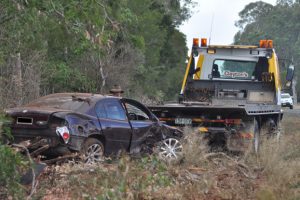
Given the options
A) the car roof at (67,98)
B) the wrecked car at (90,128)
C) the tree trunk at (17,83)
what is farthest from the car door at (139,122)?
the tree trunk at (17,83)

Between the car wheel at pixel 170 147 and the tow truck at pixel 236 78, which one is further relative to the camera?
the tow truck at pixel 236 78

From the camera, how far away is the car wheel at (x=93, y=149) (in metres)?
9.77

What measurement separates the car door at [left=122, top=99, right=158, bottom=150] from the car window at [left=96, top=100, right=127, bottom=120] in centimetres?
20

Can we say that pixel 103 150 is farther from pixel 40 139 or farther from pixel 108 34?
pixel 108 34

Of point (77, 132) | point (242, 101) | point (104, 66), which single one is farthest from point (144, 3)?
point (77, 132)

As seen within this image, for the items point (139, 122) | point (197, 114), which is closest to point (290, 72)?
point (197, 114)

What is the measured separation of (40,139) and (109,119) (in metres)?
1.60

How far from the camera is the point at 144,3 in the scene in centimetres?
3066

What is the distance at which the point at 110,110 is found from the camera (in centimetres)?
1084

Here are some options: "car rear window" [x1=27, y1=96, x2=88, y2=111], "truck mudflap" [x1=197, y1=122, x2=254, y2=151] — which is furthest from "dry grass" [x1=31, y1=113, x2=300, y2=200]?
Result: "truck mudflap" [x1=197, y1=122, x2=254, y2=151]

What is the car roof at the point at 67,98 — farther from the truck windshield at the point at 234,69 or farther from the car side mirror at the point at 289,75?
the car side mirror at the point at 289,75

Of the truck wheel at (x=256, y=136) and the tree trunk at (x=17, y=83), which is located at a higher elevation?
the tree trunk at (x=17, y=83)

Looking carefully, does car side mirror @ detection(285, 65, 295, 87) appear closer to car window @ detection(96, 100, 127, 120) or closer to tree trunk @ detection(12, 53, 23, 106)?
car window @ detection(96, 100, 127, 120)

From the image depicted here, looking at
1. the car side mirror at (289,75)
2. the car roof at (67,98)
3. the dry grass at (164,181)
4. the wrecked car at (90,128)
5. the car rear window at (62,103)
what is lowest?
the dry grass at (164,181)
